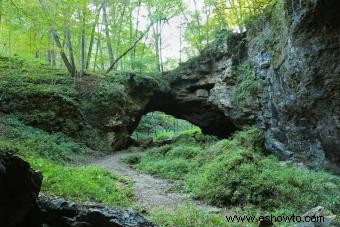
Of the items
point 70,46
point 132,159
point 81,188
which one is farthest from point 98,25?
point 81,188

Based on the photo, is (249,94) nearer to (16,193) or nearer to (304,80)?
(304,80)

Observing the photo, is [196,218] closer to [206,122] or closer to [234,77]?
[234,77]

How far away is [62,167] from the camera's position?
9898mm

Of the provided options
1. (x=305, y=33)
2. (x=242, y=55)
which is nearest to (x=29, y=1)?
(x=242, y=55)

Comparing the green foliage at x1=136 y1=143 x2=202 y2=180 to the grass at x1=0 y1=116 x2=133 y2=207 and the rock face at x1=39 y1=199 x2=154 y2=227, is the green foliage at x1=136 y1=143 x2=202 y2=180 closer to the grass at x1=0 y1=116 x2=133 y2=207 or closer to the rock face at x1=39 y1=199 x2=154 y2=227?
the grass at x1=0 y1=116 x2=133 y2=207

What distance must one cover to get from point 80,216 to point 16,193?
103cm

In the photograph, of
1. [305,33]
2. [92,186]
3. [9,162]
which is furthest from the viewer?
[305,33]

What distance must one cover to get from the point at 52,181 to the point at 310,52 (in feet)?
27.7

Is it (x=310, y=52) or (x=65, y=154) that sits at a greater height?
(x=310, y=52)

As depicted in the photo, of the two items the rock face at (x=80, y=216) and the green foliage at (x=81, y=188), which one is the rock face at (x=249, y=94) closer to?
the green foliage at (x=81, y=188)

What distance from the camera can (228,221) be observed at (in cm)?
680

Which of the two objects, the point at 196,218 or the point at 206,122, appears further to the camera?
the point at 206,122

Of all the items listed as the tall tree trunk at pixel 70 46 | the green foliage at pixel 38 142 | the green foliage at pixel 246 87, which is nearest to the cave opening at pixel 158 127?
the tall tree trunk at pixel 70 46

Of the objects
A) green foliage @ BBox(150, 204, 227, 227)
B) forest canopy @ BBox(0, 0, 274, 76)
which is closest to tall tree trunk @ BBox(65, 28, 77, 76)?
forest canopy @ BBox(0, 0, 274, 76)
